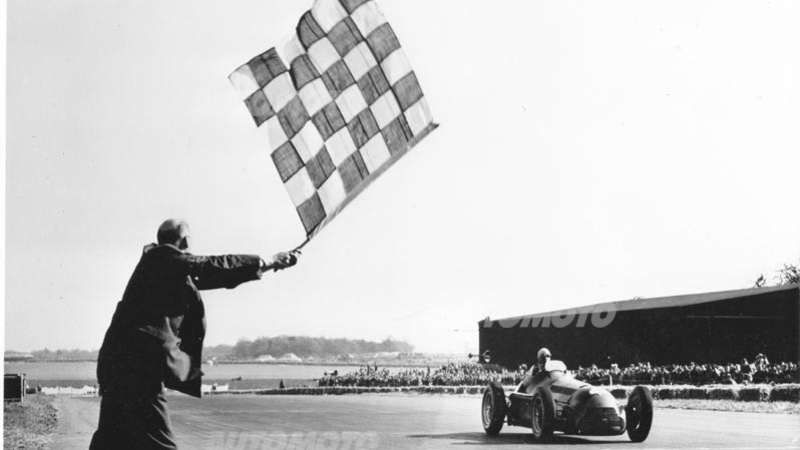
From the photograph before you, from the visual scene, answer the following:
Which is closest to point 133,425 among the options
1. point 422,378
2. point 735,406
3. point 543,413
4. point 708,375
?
point 543,413

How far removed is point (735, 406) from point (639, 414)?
9.14m

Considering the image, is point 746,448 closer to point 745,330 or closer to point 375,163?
point 375,163

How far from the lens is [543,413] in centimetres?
1077

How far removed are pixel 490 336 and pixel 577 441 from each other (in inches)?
1361

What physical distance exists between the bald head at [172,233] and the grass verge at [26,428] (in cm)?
709

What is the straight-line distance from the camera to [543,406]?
10758mm

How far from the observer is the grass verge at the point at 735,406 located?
17641 millimetres

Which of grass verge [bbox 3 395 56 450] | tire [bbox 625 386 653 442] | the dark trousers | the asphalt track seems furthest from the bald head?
tire [bbox 625 386 653 442]

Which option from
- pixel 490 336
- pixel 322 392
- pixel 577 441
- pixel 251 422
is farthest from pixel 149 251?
pixel 490 336

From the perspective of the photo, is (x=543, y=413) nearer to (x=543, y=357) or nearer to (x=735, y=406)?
(x=543, y=357)

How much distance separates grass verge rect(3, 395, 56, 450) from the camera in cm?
1085

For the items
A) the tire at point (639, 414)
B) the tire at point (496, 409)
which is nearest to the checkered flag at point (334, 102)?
the tire at point (639, 414)

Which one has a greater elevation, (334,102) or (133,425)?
(334,102)

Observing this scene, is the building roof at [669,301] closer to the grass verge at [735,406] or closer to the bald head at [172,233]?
the grass verge at [735,406]
